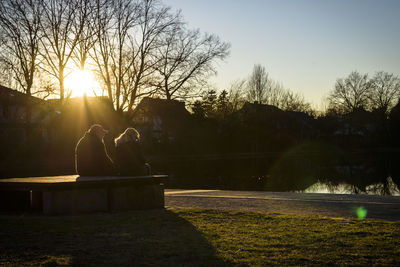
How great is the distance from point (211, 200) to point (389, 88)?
83.0 m

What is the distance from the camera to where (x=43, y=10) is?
33.6 m

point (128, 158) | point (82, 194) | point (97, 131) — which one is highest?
point (97, 131)

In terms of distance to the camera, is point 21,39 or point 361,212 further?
point 21,39

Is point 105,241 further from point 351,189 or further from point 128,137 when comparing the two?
point 351,189

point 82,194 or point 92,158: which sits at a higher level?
point 92,158

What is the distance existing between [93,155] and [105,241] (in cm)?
456

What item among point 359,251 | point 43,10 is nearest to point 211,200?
point 359,251

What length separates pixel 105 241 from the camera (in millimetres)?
6805

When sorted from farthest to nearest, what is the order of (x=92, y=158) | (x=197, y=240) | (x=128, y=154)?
(x=92, y=158) < (x=128, y=154) < (x=197, y=240)

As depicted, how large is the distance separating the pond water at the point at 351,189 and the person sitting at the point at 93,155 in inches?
477

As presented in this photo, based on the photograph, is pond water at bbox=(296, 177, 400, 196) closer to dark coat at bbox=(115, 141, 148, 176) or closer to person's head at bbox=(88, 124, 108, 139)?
dark coat at bbox=(115, 141, 148, 176)

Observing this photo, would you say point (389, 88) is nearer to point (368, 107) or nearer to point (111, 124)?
point (368, 107)

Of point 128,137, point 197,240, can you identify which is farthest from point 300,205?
point 197,240

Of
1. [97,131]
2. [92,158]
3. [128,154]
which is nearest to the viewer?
[128,154]
